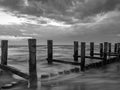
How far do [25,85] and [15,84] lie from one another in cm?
57

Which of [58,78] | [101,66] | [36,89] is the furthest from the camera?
[101,66]

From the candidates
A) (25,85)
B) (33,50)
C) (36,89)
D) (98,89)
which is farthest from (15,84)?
(98,89)

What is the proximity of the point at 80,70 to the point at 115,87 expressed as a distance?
3.93 meters

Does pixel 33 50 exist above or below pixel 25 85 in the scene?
above

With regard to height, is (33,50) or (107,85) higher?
(33,50)

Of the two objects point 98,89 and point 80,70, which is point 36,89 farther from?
point 80,70

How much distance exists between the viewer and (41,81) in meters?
8.98

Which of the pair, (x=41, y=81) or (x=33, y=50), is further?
(x=41, y=81)

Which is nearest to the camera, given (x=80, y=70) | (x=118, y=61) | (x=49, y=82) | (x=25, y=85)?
(x=25, y=85)

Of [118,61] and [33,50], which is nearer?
[33,50]

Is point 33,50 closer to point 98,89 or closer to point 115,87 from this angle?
point 98,89

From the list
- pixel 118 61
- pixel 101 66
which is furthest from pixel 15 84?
pixel 118 61

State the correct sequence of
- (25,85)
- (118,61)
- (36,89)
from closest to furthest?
(36,89)
(25,85)
(118,61)

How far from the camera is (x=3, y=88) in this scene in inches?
300
